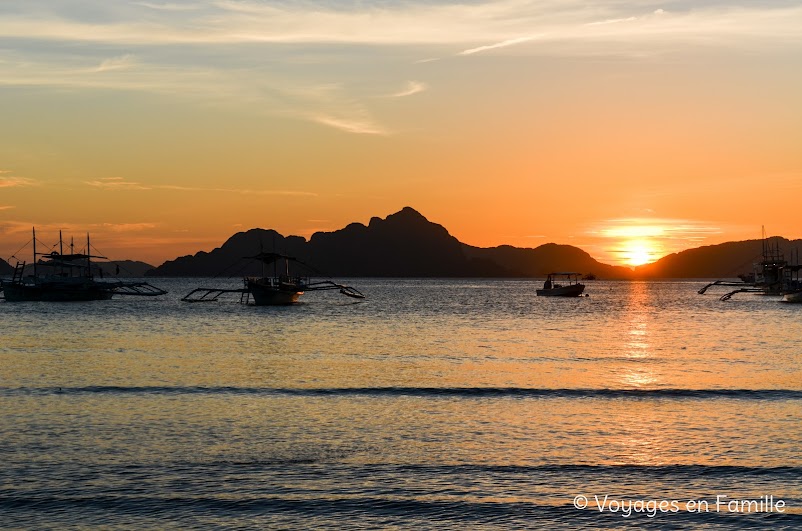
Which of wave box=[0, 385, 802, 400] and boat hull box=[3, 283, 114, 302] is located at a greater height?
boat hull box=[3, 283, 114, 302]

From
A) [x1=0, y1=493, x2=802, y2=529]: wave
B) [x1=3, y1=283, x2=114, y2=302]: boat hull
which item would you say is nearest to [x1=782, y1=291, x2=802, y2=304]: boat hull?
[x1=3, y1=283, x2=114, y2=302]: boat hull

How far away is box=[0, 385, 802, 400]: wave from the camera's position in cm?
4122

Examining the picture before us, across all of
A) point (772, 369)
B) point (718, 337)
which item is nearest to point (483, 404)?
point (772, 369)

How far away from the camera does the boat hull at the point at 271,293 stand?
155625mm

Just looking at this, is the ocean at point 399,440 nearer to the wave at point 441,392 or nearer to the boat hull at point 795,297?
the wave at point 441,392

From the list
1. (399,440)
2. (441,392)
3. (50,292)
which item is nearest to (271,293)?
(50,292)

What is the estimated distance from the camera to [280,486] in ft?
75.6

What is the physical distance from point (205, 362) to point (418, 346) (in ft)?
66.6

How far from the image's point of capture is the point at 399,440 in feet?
96.5

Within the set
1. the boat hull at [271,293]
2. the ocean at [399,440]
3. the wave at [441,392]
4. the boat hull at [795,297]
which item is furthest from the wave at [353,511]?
the boat hull at [795,297]

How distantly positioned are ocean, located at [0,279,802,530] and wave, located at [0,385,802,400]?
0.52 ft

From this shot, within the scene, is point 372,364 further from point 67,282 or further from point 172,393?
point 67,282

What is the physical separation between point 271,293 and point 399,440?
129 m

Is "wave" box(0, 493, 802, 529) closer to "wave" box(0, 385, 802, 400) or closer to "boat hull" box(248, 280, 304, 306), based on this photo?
"wave" box(0, 385, 802, 400)
